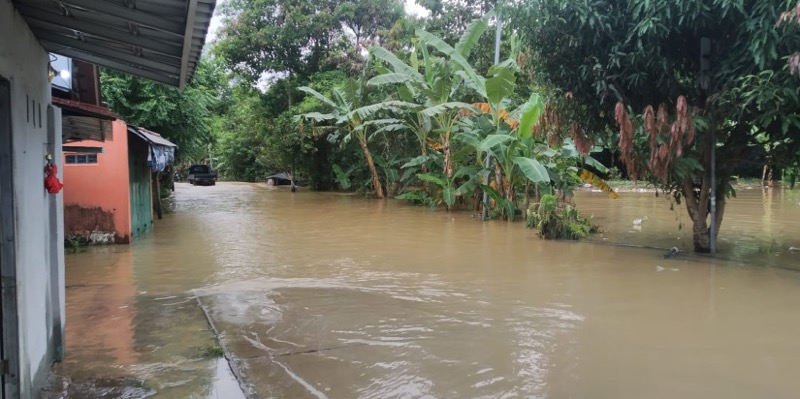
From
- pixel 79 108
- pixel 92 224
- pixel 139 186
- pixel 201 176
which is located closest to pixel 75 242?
pixel 92 224

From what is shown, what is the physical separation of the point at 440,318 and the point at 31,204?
13.0 ft

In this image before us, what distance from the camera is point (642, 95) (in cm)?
937

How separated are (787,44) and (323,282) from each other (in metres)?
6.77

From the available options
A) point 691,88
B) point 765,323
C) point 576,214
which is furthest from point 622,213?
point 765,323

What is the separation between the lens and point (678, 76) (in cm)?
970

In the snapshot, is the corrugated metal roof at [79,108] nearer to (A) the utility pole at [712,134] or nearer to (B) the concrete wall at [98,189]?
(B) the concrete wall at [98,189]

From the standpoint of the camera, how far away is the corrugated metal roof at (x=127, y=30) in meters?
3.21

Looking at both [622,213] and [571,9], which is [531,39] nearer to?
[571,9]

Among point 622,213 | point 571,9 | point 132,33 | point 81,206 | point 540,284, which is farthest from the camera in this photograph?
point 622,213

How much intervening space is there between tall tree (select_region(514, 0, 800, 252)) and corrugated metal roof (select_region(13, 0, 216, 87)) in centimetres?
610

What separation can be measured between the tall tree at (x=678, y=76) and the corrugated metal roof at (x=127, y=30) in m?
6.10

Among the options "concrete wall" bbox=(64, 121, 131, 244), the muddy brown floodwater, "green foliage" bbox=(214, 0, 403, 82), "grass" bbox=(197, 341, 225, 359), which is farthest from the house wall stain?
"green foliage" bbox=(214, 0, 403, 82)

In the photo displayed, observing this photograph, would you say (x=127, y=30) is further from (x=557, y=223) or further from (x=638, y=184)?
(x=638, y=184)

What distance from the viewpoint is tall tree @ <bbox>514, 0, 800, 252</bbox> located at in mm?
7430
